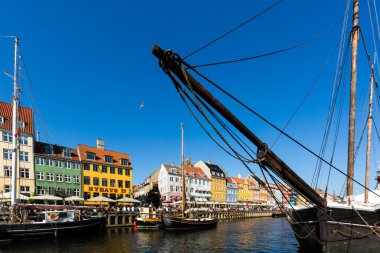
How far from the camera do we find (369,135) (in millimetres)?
24031

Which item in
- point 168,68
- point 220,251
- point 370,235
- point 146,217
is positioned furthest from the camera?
point 146,217

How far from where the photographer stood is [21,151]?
4716 centimetres

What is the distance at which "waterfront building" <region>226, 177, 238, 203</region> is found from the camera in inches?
4077

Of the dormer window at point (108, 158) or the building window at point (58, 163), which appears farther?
the dormer window at point (108, 158)

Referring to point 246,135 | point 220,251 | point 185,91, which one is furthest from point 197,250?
point 185,91

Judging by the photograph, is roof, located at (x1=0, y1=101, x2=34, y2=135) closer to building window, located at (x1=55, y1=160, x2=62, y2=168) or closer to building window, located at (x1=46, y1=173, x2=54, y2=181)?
building window, located at (x1=55, y1=160, x2=62, y2=168)

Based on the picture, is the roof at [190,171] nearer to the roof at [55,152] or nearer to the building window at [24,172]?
the roof at [55,152]

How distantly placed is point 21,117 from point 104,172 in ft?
57.1

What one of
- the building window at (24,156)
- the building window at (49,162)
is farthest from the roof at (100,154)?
the building window at (24,156)

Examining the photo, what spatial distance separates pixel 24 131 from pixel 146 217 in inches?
986

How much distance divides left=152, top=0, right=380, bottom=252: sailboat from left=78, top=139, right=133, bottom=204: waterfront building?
46446 millimetres

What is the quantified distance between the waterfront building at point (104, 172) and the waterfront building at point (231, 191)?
163 feet

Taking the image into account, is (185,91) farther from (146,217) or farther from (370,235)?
(146,217)

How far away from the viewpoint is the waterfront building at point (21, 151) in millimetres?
45094
